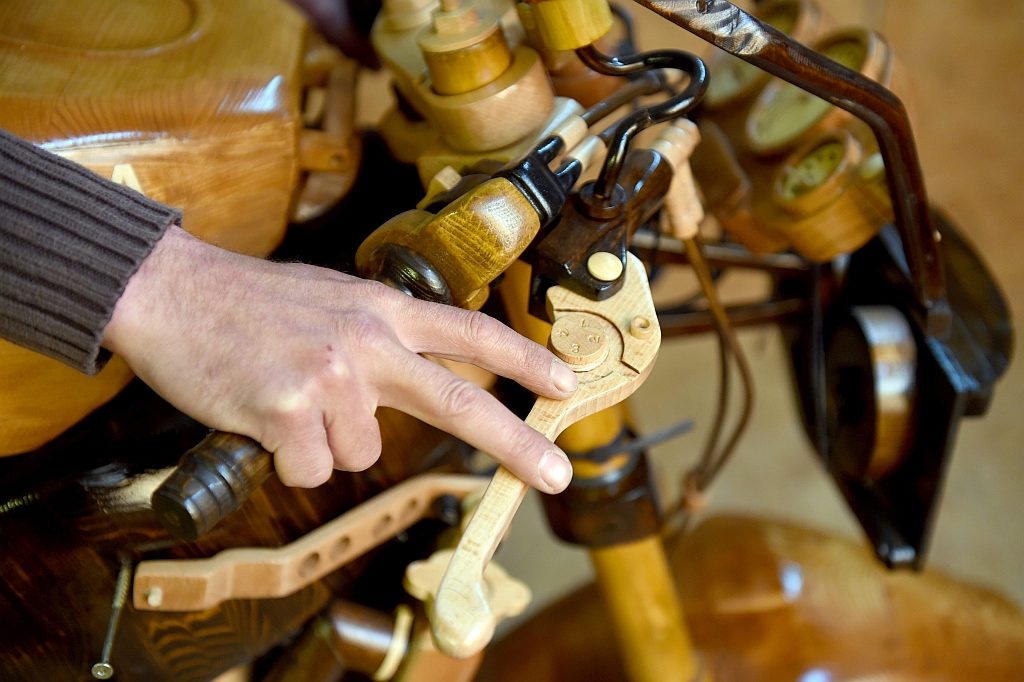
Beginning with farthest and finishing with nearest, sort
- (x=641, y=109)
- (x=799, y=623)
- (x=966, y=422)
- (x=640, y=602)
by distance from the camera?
(x=966, y=422)
(x=799, y=623)
(x=640, y=602)
(x=641, y=109)

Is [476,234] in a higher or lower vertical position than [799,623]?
higher

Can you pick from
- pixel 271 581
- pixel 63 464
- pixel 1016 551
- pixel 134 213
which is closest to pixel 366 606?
pixel 271 581

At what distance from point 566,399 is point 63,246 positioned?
306 millimetres

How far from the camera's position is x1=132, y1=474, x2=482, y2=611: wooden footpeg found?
24.2 inches

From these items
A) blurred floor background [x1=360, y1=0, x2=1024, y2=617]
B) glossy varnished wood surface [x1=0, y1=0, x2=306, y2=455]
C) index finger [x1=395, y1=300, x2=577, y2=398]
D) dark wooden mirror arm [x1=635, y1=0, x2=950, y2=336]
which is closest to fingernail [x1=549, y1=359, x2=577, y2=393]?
index finger [x1=395, y1=300, x2=577, y2=398]

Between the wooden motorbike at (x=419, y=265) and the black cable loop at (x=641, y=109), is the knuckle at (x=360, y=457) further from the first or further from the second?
the black cable loop at (x=641, y=109)

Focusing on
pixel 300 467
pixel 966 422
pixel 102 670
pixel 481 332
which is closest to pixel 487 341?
pixel 481 332

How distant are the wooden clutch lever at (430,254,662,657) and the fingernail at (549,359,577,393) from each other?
0.01 metres

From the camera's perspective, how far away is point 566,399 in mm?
524

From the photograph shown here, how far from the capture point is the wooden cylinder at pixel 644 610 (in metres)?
0.85

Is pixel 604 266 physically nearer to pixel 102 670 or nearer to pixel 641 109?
pixel 641 109

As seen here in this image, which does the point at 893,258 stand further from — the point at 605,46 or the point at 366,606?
the point at 366,606

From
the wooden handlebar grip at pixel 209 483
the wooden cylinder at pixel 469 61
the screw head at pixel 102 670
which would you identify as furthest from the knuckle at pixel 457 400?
the screw head at pixel 102 670

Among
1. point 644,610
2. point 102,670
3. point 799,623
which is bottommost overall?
point 799,623
